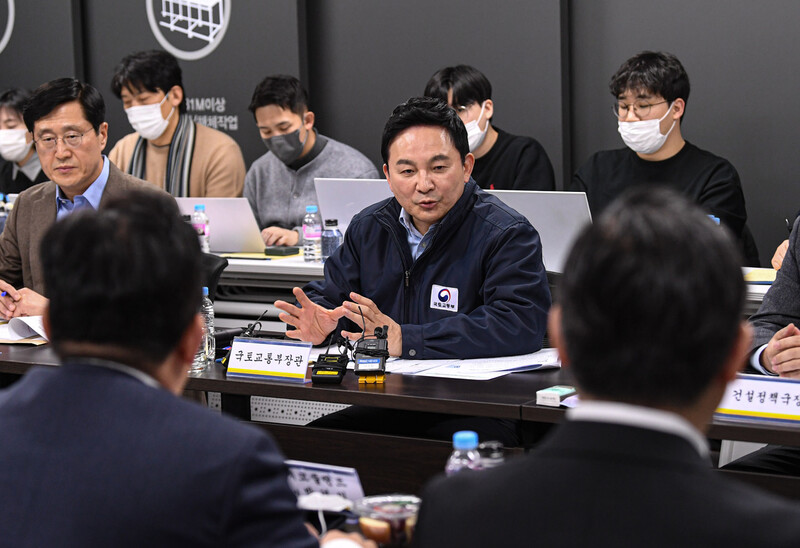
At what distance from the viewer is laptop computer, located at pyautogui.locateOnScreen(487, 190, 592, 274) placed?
11.1 ft

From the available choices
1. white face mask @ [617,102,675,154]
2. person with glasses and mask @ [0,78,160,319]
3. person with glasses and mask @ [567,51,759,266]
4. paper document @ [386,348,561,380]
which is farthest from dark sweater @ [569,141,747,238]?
person with glasses and mask @ [0,78,160,319]

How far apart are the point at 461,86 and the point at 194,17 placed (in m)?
2.37

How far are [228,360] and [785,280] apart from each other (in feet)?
4.72

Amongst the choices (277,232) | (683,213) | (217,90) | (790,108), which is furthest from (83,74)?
(683,213)

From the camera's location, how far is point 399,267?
2709mm

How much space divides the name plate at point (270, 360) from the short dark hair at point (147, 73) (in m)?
3.29

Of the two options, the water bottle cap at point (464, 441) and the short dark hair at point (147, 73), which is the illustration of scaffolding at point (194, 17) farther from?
the water bottle cap at point (464, 441)

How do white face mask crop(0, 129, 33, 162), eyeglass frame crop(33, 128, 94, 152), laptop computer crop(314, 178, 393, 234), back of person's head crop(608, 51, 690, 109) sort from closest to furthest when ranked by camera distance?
eyeglass frame crop(33, 128, 94, 152)
laptop computer crop(314, 178, 393, 234)
back of person's head crop(608, 51, 690, 109)
white face mask crop(0, 129, 33, 162)

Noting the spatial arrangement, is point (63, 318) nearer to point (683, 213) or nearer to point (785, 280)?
point (683, 213)

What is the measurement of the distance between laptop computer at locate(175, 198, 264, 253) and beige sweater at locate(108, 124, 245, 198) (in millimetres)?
830

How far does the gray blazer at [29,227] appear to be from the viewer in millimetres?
3242

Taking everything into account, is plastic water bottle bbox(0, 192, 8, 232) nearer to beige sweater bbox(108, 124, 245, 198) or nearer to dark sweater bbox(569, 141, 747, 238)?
beige sweater bbox(108, 124, 245, 198)

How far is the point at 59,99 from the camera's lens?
3.25m

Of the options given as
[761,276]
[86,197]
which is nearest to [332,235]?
[86,197]
